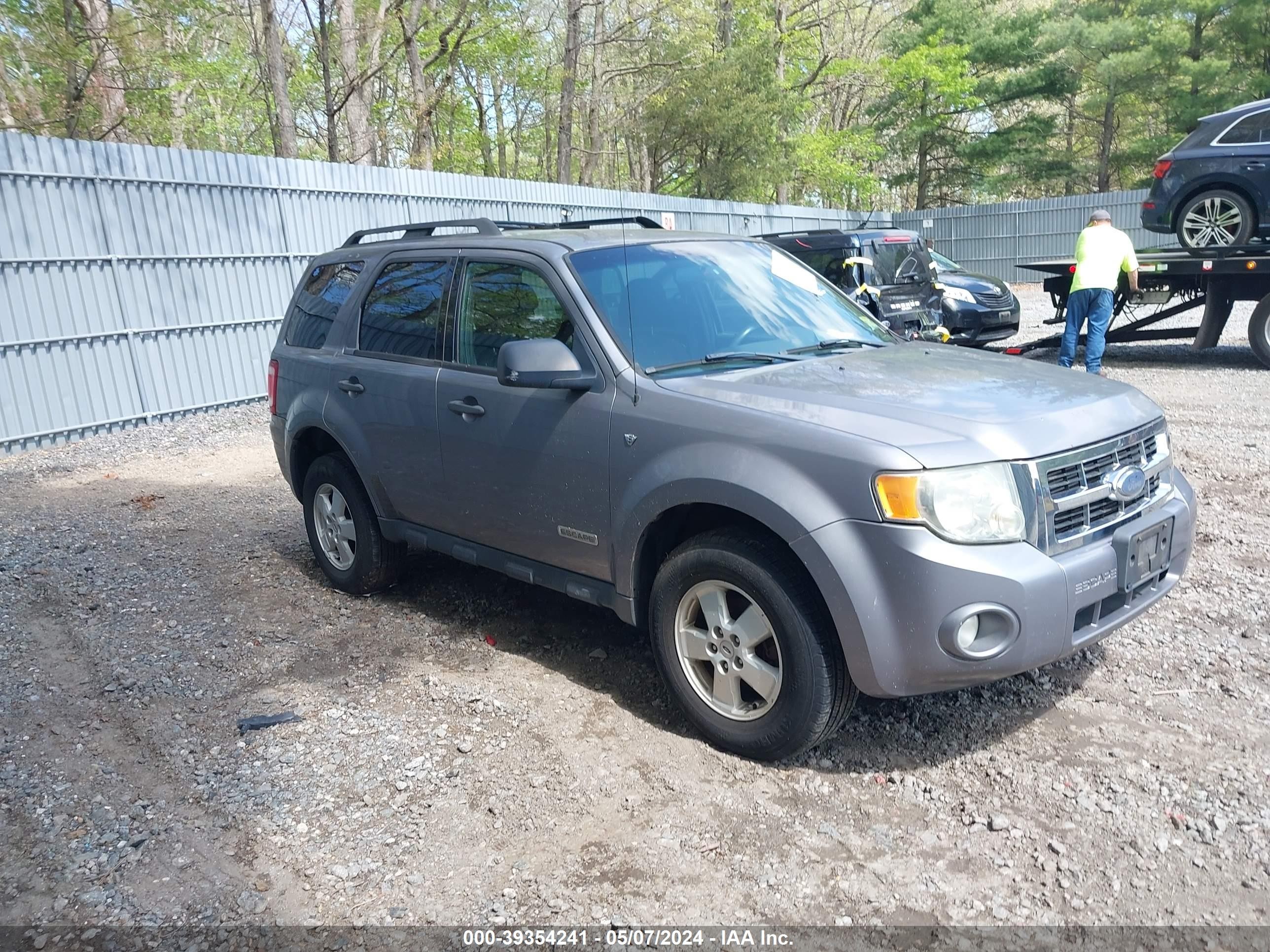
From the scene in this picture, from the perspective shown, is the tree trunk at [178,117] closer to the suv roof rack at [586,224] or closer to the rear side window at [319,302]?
the rear side window at [319,302]

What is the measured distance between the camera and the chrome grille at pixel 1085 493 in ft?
10.4

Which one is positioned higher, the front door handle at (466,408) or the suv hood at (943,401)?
the suv hood at (943,401)

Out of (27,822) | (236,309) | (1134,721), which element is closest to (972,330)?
(236,309)

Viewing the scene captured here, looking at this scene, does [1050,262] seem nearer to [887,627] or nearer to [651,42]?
[887,627]

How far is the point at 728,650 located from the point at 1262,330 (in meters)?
10.9

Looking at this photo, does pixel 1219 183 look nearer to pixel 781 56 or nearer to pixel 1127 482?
pixel 1127 482

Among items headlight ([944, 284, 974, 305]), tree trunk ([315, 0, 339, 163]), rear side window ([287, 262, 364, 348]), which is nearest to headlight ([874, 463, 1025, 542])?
rear side window ([287, 262, 364, 348])

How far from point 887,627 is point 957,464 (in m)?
0.55

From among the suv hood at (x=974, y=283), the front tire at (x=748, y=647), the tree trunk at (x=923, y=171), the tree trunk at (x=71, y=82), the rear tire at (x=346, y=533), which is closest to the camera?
the front tire at (x=748, y=647)

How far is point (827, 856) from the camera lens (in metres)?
3.05

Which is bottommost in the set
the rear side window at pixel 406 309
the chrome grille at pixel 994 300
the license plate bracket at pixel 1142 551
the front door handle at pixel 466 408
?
the chrome grille at pixel 994 300

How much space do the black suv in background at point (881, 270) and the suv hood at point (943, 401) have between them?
7.77 metres

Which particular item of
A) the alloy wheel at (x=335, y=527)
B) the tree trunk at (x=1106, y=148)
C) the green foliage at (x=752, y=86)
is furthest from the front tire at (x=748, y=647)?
the tree trunk at (x=1106, y=148)

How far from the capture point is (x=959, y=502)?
3.06 meters
